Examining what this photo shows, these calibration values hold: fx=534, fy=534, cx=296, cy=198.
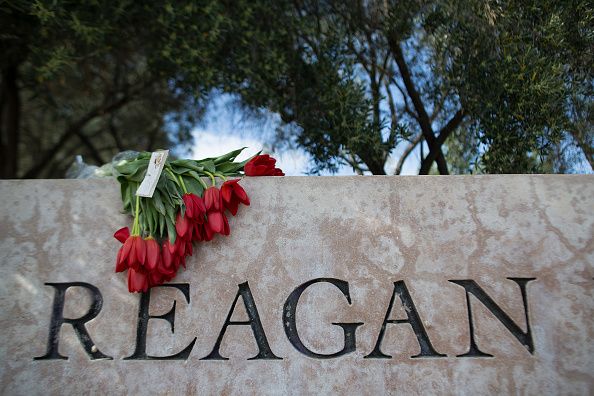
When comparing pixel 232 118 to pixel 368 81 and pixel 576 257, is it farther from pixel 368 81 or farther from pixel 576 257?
pixel 576 257

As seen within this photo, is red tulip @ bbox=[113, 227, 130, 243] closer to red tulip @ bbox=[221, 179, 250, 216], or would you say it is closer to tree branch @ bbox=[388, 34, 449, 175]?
red tulip @ bbox=[221, 179, 250, 216]

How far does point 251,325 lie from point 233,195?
420 mm

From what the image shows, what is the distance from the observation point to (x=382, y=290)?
170 centimetres

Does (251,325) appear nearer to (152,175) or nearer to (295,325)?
(295,325)

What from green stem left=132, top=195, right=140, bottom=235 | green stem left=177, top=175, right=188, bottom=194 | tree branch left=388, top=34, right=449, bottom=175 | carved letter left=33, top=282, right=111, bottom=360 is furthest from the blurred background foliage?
carved letter left=33, top=282, right=111, bottom=360

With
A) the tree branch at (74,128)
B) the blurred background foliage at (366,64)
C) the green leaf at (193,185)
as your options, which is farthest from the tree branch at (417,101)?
the tree branch at (74,128)

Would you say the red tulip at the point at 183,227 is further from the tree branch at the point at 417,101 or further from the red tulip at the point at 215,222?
the tree branch at the point at 417,101

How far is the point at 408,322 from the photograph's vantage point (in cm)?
168

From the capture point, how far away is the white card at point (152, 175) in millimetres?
1674

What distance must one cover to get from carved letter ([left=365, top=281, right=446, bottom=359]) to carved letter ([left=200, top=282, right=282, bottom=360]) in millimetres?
316

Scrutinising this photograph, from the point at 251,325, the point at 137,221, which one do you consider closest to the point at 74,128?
the point at 137,221

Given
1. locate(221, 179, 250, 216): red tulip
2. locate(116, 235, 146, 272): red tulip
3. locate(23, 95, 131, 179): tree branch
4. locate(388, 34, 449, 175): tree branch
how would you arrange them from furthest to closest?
locate(23, 95, 131, 179): tree branch → locate(388, 34, 449, 175): tree branch → locate(221, 179, 250, 216): red tulip → locate(116, 235, 146, 272): red tulip

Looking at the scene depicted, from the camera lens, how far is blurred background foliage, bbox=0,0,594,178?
97.5 inches

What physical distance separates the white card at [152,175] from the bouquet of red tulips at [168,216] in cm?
4
